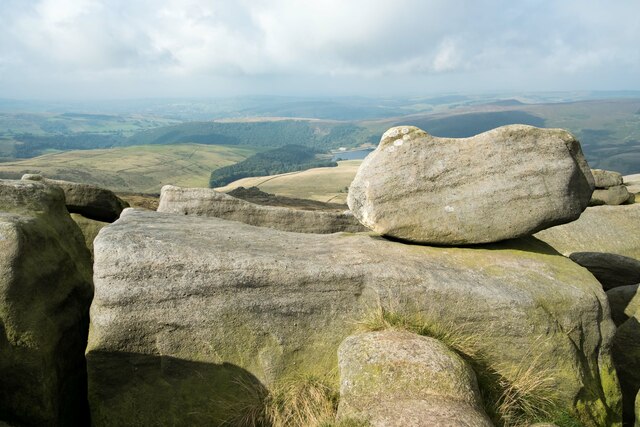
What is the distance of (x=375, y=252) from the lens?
13391 mm

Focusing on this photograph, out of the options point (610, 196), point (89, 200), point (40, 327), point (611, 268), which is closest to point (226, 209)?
point (89, 200)

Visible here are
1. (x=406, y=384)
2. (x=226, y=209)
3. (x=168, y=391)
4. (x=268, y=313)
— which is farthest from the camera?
(x=226, y=209)

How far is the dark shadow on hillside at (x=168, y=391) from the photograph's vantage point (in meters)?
10.5

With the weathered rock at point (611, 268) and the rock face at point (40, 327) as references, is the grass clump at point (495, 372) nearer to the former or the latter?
the rock face at point (40, 327)

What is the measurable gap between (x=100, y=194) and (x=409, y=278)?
18297 mm

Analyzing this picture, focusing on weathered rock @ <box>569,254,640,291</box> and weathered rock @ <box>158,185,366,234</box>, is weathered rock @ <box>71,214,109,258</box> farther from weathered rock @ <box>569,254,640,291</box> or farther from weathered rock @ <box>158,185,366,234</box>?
weathered rock @ <box>569,254,640,291</box>

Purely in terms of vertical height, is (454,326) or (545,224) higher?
(545,224)

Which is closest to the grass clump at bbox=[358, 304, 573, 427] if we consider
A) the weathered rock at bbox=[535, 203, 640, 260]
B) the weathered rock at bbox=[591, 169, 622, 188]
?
the weathered rock at bbox=[535, 203, 640, 260]

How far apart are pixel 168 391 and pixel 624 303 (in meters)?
15.5

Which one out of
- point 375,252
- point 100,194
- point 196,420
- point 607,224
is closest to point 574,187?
point 375,252

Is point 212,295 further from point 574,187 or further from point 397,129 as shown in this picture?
point 574,187

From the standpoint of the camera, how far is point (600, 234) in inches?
1117

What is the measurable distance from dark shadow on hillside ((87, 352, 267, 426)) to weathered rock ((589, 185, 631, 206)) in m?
31.6

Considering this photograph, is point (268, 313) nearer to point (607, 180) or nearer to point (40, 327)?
point (40, 327)
